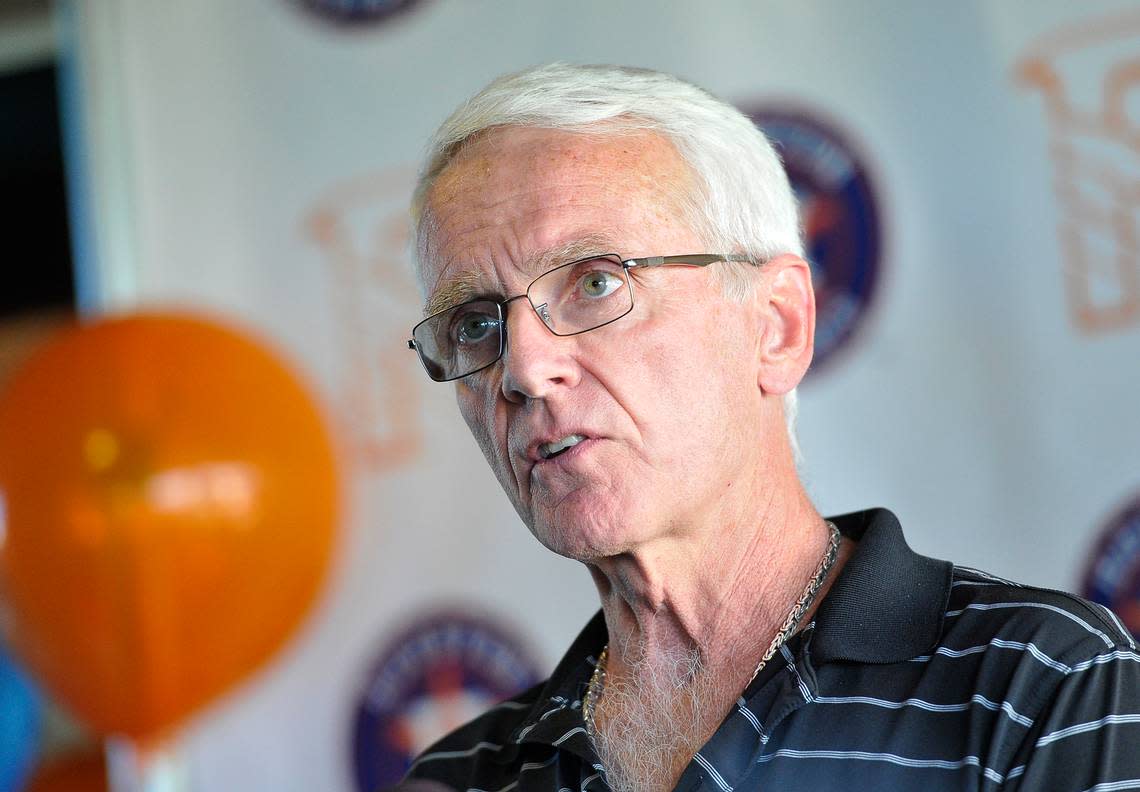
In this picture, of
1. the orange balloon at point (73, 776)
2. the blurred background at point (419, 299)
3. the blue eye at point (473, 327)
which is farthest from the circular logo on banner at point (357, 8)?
the orange balloon at point (73, 776)

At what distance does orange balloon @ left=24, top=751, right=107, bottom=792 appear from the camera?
3.69 meters

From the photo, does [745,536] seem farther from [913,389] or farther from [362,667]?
[362,667]

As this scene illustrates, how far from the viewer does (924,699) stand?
1.05 meters

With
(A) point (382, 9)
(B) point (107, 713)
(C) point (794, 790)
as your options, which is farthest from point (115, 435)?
(C) point (794, 790)

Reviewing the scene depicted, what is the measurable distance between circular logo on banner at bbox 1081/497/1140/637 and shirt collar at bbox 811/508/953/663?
3.24ft

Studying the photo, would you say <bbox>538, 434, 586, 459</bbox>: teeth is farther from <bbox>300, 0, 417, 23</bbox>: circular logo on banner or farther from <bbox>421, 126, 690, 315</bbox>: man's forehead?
<bbox>300, 0, 417, 23</bbox>: circular logo on banner

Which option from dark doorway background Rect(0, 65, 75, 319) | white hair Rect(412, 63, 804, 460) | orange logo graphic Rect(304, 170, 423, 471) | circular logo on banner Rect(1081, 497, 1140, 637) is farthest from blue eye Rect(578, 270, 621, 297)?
dark doorway background Rect(0, 65, 75, 319)

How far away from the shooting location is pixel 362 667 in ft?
8.59

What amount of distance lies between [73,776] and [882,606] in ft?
10.6

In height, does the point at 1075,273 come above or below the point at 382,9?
below

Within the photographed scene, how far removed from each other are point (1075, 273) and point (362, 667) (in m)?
1.53

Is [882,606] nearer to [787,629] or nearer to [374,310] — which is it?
[787,629]

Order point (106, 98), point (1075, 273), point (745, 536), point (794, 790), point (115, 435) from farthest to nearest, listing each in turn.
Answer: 1. point (106, 98)
2. point (115, 435)
3. point (1075, 273)
4. point (745, 536)
5. point (794, 790)

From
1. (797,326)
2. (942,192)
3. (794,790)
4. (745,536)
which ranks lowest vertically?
(794,790)
